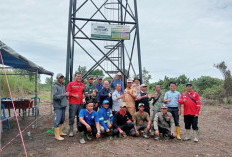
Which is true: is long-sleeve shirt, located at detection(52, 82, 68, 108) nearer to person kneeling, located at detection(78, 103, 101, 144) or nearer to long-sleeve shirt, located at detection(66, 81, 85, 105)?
long-sleeve shirt, located at detection(66, 81, 85, 105)

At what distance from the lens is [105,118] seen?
5953 mm

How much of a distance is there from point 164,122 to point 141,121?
0.66m

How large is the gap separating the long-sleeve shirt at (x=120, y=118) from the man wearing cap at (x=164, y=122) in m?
0.77

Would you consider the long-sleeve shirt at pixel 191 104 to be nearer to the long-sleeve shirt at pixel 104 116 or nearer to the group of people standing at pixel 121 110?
the group of people standing at pixel 121 110

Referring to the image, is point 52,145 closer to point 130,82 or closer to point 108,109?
point 108,109

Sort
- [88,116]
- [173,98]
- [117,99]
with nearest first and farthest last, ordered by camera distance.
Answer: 1. [88,116]
2. [173,98]
3. [117,99]

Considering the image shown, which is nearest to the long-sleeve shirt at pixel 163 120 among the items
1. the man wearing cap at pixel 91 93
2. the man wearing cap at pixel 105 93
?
the man wearing cap at pixel 105 93

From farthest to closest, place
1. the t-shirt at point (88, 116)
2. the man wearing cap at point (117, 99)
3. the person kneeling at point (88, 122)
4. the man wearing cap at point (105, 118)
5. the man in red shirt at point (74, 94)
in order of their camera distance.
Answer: the man wearing cap at point (117, 99) → the man in red shirt at point (74, 94) → the man wearing cap at point (105, 118) → the t-shirt at point (88, 116) → the person kneeling at point (88, 122)

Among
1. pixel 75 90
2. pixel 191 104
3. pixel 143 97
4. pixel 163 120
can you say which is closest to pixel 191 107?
pixel 191 104

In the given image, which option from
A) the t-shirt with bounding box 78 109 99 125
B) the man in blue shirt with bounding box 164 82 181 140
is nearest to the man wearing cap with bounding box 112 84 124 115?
the t-shirt with bounding box 78 109 99 125

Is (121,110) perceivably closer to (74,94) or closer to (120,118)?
(120,118)

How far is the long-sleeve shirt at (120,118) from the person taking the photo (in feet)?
19.3

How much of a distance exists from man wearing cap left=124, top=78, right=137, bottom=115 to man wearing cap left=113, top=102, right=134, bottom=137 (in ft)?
1.07

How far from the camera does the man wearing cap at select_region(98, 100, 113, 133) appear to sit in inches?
228
